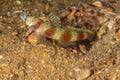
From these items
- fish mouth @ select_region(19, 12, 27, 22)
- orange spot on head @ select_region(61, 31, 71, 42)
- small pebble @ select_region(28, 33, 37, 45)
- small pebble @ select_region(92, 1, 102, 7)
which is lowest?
small pebble @ select_region(28, 33, 37, 45)

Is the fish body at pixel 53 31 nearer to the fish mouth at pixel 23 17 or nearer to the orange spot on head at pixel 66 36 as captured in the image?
the orange spot on head at pixel 66 36

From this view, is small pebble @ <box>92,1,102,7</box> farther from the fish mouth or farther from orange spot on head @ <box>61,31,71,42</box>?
the fish mouth

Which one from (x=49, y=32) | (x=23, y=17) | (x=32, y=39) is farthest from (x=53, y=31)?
(x=23, y=17)

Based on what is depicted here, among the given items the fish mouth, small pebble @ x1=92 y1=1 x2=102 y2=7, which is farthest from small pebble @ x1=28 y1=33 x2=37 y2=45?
small pebble @ x1=92 y1=1 x2=102 y2=7

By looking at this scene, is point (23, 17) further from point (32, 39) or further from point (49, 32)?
point (49, 32)

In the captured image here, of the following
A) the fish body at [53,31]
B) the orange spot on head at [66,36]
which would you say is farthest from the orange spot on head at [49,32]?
the orange spot on head at [66,36]

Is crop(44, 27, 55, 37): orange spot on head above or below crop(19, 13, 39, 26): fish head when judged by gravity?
below

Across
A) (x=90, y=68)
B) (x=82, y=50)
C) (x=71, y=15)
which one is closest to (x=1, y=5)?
(x=71, y=15)

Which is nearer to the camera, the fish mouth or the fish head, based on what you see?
the fish head
